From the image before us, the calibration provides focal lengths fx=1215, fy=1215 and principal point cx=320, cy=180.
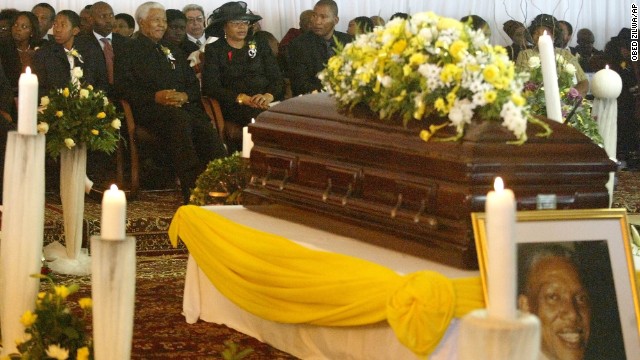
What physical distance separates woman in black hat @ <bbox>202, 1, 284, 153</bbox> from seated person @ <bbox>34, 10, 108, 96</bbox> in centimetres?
83

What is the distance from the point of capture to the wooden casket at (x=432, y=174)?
3838 mm

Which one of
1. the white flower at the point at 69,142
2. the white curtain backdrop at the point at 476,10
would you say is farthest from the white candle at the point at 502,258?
the white curtain backdrop at the point at 476,10

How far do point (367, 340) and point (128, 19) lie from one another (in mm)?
6631

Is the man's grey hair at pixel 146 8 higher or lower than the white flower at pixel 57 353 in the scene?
higher

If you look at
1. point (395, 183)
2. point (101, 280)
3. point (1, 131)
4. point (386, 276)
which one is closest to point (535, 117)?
point (395, 183)

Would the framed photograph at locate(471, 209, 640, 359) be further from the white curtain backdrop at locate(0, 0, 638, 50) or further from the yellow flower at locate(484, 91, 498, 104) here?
the white curtain backdrop at locate(0, 0, 638, 50)

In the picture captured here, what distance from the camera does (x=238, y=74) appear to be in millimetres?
9211

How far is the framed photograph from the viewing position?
3.53 meters

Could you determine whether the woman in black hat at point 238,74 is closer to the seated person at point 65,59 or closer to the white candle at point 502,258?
the seated person at point 65,59

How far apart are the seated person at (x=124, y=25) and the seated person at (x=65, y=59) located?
0.69 m

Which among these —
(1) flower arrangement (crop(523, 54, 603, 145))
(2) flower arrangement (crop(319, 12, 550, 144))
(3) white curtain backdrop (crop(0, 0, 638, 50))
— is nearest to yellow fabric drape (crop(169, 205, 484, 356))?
(2) flower arrangement (crop(319, 12, 550, 144))

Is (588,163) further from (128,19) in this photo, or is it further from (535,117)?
(128,19)

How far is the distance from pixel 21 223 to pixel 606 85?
8.22 ft

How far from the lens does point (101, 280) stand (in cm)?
240
